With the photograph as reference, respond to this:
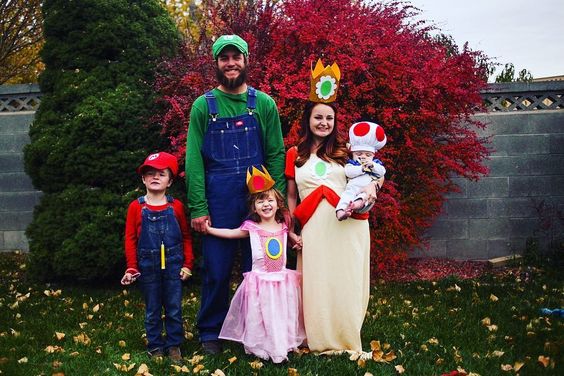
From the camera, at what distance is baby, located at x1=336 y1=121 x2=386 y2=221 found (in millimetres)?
3578

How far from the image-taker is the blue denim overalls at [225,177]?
12.5 feet

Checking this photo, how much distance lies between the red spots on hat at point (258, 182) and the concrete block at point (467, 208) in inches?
165

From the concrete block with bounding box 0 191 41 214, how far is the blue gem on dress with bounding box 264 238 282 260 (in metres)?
5.04

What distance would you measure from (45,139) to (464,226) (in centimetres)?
500

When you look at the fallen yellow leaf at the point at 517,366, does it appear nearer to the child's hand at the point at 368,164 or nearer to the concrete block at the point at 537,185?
the child's hand at the point at 368,164

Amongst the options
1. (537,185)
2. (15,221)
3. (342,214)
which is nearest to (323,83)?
(342,214)

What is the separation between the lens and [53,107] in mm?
6508

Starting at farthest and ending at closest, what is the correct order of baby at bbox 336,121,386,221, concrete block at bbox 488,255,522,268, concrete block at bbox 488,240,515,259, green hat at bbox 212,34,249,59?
concrete block at bbox 488,240,515,259 → concrete block at bbox 488,255,522,268 → green hat at bbox 212,34,249,59 → baby at bbox 336,121,386,221

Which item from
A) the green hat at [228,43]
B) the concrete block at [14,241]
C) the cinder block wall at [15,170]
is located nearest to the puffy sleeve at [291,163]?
the green hat at [228,43]

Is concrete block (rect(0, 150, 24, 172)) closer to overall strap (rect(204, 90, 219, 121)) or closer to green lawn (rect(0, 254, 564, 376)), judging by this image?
green lawn (rect(0, 254, 564, 376))

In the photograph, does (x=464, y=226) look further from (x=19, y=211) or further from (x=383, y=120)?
(x=19, y=211)

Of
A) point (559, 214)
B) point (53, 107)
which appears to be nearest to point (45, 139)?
point (53, 107)

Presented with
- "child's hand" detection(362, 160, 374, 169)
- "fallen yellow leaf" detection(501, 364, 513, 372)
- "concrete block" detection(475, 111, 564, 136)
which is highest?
"concrete block" detection(475, 111, 564, 136)

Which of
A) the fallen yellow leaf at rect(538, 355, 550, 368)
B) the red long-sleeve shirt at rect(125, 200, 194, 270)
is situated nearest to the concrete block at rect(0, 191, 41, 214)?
the red long-sleeve shirt at rect(125, 200, 194, 270)
